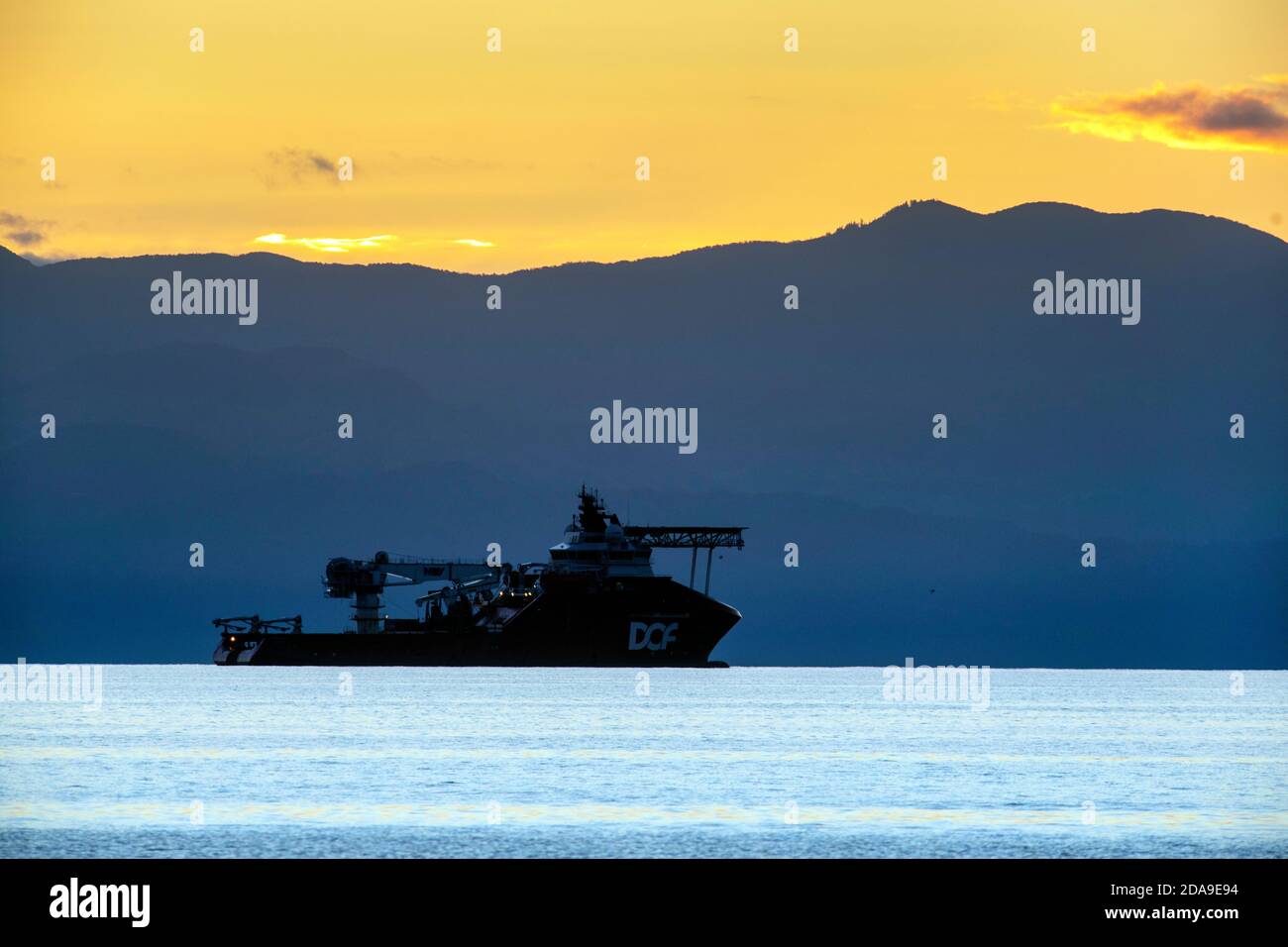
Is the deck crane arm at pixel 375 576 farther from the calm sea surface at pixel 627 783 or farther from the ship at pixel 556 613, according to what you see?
the calm sea surface at pixel 627 783

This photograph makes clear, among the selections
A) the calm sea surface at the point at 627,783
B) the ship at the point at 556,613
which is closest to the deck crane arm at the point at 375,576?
the ship at the point at 556,613

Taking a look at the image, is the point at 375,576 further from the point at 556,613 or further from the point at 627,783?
the point at 627,783

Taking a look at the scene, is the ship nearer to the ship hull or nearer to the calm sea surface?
the ship hull

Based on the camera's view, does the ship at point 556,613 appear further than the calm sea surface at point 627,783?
Yes

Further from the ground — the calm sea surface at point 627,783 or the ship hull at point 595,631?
the ship hull at point 595,631

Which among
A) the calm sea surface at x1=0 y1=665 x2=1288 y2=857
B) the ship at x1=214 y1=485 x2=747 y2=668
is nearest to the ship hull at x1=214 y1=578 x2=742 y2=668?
the ship at x1=214 y1=485 x2=747 y2=668

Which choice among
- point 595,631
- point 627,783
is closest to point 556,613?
point 595,631
